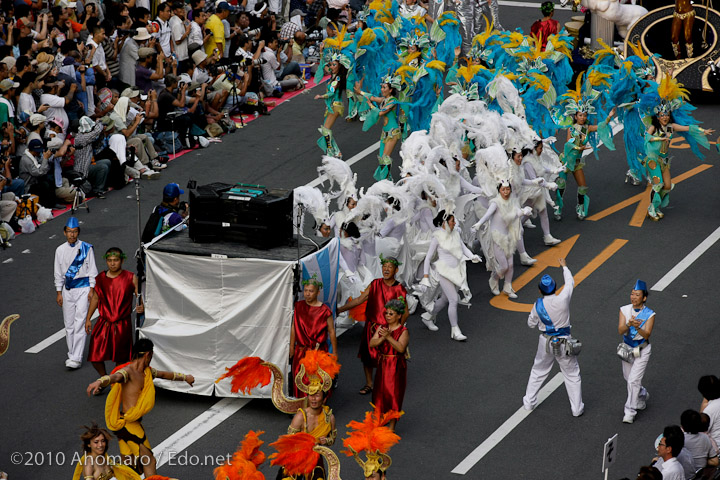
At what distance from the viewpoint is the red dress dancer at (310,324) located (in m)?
13.7

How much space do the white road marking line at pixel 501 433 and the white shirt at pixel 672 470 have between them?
223 cm

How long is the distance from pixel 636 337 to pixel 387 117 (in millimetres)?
7758

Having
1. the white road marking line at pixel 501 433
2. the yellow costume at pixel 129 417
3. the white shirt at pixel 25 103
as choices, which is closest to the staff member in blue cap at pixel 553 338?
the white road marking line at pixel 501 433

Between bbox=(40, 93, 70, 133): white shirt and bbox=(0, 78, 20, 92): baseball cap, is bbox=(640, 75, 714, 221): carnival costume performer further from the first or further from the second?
bbox=(0, 78, 20, 92): baseball cap

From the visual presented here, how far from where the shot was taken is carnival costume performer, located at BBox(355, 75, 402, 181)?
20159 millimetres

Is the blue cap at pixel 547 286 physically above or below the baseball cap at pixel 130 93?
above

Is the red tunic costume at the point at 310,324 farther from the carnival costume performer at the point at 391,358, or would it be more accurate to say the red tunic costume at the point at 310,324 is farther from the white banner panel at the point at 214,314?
the carnival costume performer at the point at 391,358

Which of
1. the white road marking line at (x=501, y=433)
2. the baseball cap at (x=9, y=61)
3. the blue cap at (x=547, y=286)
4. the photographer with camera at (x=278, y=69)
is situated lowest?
the photographer with camera at (x=278, y=69)

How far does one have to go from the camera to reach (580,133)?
1909cm

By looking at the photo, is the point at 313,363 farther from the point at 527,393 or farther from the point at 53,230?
the point at 53,230

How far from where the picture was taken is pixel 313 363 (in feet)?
38.9

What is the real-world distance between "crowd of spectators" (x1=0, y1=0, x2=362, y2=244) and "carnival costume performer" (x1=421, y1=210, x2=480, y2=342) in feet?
20.7

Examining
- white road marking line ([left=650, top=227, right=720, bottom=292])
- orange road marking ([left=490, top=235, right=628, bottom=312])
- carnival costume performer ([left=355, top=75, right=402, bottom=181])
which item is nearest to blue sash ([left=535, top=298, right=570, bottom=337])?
orange road marking ([left=490, top=235, right=628, bottom=312])

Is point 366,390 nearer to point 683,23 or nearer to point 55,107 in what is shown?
point 55,107
